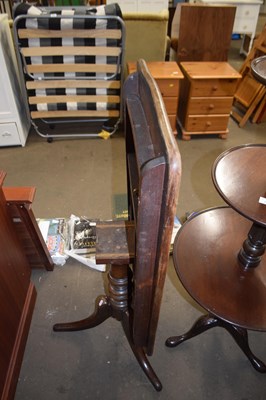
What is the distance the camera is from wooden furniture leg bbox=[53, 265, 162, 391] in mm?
1032

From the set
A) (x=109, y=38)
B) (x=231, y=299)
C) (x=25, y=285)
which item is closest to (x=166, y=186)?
(x=231, y=299)

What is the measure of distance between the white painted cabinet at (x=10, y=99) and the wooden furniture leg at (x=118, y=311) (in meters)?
1.70

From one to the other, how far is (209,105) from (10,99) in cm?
159

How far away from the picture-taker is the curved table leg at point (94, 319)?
1213mm

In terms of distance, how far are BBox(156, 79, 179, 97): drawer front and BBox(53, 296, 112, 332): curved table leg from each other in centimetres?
177

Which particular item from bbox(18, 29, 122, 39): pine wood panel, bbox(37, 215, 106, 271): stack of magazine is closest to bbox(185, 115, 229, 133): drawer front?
bbox(18, 29, 122, 39): pine wood panel

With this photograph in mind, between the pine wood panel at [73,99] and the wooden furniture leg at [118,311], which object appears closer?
the wooden furniture leg at [118,311]

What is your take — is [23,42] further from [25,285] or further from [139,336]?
[139,336]

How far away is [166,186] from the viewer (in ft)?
1.75

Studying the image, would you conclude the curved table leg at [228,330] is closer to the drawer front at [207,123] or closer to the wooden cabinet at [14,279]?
→ the wooden cabinet at [14,279]

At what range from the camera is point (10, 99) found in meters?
2.29

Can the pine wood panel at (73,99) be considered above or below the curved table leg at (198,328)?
above

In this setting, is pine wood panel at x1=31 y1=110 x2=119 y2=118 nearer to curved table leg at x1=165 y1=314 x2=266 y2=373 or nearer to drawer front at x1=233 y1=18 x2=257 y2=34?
curved table leg at x1=165 y1=314 x2=266 y2=373

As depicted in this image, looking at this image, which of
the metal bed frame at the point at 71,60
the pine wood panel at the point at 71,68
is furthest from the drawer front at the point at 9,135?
the pine wood panel at the point at 71,68
